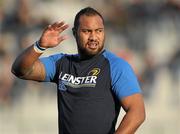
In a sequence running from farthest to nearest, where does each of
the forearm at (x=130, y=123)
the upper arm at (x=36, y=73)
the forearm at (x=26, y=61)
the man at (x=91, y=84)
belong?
the upper arm at (x=36, y=73)
the forearm at (x=26, y=61)
the man at (x=91, y=84)
the forearm at (x=130, y=123)

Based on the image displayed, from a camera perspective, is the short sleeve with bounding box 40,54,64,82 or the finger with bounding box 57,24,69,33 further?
the short sleeve with bounding box 40,54,64,82

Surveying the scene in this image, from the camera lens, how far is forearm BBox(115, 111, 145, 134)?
3496 millimetres

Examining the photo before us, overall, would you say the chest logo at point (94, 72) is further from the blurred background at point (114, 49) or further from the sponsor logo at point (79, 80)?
the blurred background at point (114, 49)

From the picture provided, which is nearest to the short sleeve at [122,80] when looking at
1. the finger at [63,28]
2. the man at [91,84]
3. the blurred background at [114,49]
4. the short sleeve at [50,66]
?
the man at [91,84]

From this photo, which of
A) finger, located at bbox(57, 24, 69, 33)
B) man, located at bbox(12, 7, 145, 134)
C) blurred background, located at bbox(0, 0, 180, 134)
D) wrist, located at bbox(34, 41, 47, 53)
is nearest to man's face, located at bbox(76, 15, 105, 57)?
man, located at bbox(12, 7, 145, 134)

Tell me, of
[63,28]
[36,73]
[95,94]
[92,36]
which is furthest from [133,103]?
[36,73]

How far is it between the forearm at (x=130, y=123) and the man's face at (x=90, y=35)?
47 centimetres

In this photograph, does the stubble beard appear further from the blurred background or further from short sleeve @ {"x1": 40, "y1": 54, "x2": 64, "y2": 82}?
the blurred background

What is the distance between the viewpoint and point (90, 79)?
3740 mm

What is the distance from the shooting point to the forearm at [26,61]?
12.6ft

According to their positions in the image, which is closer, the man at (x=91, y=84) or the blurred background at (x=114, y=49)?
the man at (x=91, y=84)

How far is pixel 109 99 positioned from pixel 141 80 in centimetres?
382

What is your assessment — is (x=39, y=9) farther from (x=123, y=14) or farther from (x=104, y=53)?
(x=104, y=53)

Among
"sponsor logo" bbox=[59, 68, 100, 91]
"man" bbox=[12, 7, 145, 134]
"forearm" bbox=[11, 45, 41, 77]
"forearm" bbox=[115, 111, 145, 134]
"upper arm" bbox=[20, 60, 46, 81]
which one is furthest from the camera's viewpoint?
"upper arm" bbox=[20, 60, 46, 81]
